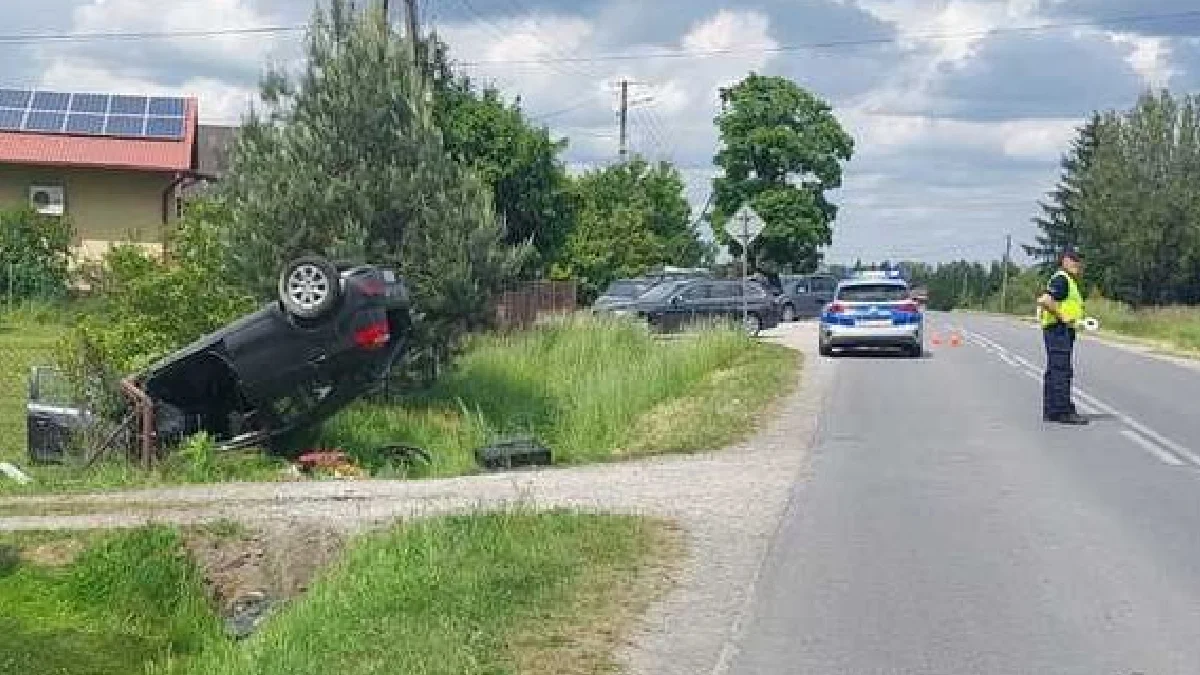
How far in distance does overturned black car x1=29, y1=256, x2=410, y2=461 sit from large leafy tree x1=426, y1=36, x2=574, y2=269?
17.2 m

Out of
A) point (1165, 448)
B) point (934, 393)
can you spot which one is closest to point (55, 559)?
point (1165, 448)

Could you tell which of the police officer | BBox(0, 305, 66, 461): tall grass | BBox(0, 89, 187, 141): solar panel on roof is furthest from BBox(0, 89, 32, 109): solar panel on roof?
the police officer

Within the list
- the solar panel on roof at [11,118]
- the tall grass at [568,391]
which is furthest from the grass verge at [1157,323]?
the solar panel on roof at [11,118]

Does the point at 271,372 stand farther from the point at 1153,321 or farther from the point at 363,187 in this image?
the point at 1153,321

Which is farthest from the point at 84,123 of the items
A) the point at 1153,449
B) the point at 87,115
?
the point at 1153,449

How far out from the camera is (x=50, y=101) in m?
43.8

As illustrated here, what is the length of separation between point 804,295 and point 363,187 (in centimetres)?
3941

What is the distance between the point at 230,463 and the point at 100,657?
21.3 ft

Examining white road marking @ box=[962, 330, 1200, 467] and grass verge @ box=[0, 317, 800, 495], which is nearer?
grass verge @ box=[0, 317, 800, 495]

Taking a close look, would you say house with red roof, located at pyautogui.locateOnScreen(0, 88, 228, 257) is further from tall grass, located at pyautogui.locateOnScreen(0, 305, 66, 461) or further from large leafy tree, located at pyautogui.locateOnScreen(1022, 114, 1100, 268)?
large leafy tree, located at pyautogui.locateOnScreen(1022, 114, 1100, 268)

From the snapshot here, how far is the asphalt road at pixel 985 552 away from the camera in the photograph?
24.9 ft

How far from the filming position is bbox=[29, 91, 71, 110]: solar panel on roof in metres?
43.4

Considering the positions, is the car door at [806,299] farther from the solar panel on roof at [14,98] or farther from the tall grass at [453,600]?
the tall grass at [453,600]

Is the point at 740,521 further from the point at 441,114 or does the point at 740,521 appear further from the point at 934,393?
the point at 441,114
